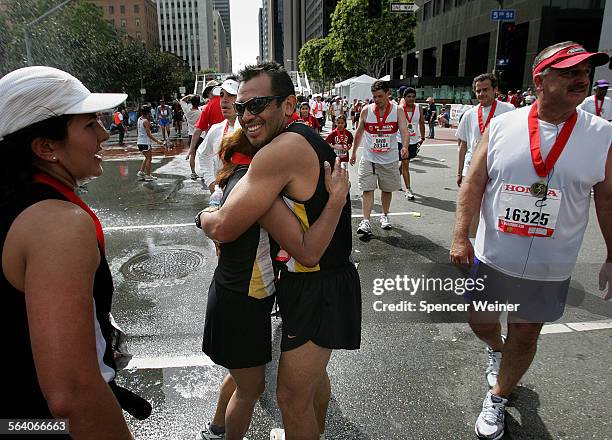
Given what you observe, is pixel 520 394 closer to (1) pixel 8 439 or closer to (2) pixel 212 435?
(2) pixel 212 435

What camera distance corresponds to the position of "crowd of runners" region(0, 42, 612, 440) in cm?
108

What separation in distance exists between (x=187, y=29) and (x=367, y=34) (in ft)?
458

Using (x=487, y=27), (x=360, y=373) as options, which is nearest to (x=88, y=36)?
(x=487, y=27)

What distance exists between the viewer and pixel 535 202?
242 cm

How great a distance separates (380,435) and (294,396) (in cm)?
95

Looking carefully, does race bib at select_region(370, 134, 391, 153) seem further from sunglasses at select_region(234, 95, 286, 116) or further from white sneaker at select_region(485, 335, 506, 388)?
sunglasses at select_region(234, 95, 286, 116)

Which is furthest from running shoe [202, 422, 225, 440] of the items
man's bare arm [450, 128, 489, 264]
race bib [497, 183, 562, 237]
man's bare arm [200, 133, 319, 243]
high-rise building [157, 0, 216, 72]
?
high-rise building [157, 0, 216, 72]

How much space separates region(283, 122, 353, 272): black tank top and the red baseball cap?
4.62ft

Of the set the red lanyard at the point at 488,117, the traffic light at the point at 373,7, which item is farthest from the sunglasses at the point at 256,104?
the traffic light at the point at 373,7

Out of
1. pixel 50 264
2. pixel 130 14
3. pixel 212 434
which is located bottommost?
pixel 212 434

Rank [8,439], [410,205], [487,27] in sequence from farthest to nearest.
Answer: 1. [487,27]
2. [410,205]
3. [8,439]

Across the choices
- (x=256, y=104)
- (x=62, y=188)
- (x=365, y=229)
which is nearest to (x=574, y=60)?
(x=256, y=104)

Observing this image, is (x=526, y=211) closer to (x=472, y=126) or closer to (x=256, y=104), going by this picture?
(x=256, y=104)

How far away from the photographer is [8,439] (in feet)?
3.86
